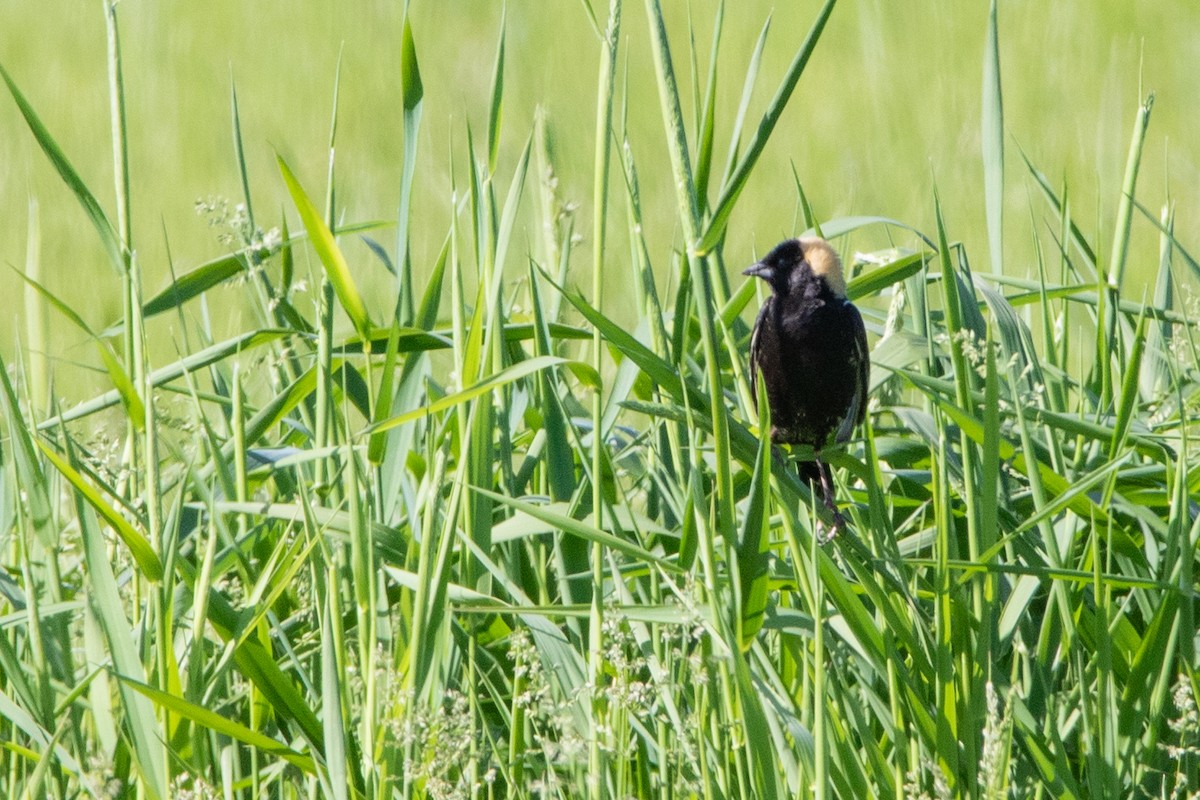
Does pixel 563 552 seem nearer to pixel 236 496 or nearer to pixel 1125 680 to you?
pixel 236 496

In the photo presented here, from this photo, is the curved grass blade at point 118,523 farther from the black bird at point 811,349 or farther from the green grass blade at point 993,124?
the green grass blade at point 993,124

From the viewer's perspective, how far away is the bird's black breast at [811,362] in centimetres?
175

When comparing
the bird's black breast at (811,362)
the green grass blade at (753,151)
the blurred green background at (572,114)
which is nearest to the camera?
the green grass blade at (753,151)

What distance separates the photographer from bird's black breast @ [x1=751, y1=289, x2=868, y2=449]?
1.75 meters

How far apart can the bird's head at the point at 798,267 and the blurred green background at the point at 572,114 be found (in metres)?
1.97

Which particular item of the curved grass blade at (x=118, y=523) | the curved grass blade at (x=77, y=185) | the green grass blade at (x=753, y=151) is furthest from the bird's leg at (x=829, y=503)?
the curved grass blade at (x=77, y=185)

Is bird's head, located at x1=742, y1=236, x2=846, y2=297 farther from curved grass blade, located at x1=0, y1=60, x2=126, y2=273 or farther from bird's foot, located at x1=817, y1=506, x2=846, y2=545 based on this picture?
curved grass blade, located at x1=0, y1=60, x2=126, y2=273

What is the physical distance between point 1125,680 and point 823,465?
427mm

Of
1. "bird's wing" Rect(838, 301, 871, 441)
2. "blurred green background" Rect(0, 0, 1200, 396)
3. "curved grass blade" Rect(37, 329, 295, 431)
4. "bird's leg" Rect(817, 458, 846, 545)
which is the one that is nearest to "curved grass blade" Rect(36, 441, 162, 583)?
"curved grass blade" Rect(37, 329, 295, 431)

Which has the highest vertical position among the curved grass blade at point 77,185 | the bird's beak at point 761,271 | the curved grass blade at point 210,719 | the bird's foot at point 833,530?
the curved grass blade at point 77,185

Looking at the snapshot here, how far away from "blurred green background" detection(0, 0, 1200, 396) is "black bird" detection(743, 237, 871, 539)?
1.96 metres

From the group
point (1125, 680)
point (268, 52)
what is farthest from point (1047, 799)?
point (268, 52)

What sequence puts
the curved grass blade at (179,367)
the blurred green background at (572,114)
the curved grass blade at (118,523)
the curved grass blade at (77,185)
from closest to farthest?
the curved grass blade at (118,523) → the curved grass blade at (77,185) → the curved grass blade at (179,367) → the blurred green background at (572,114)

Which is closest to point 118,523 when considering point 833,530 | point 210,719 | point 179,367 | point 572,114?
point 210,719
